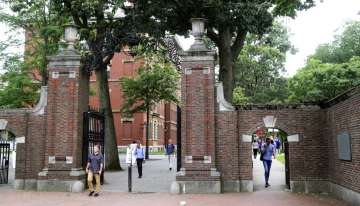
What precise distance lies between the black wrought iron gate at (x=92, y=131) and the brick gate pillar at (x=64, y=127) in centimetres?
29

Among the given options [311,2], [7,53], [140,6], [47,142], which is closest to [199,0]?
[140,6]

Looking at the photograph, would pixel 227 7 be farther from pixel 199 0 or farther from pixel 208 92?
pixel 208 92

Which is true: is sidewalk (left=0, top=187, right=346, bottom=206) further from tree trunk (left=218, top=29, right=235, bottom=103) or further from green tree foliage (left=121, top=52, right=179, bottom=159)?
green tree foliage (left=121, top=52, right=179, bottom=159)

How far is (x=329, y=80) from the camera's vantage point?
113ft

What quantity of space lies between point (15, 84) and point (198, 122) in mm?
16309

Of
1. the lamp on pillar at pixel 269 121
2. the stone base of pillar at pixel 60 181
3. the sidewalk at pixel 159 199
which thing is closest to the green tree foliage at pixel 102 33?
the stone base of pillar at pixel 60 181

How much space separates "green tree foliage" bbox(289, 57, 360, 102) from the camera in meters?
33.6

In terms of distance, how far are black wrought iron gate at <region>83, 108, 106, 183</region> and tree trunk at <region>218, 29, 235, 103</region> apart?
666 cm

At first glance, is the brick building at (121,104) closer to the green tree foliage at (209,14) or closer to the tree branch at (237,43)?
the tree branch at (237,43)

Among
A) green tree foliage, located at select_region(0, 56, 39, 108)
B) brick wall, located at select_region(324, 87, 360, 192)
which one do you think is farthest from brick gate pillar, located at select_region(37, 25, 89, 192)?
green tree foliage, located at select_region(0, 56, 39, 108)

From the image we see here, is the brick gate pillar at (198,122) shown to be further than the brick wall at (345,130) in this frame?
Yes

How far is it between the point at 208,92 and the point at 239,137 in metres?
1.94

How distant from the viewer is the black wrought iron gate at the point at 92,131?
54.4ft

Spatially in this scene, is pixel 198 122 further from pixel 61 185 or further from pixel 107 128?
pixel 107 128
